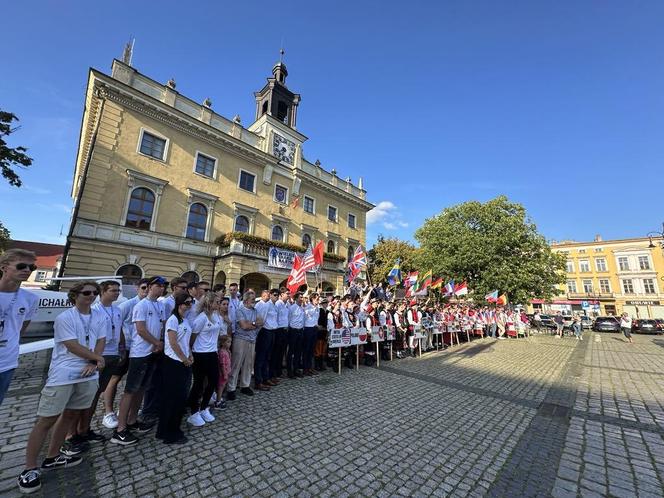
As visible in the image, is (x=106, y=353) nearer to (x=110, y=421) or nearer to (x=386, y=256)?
(x=110, y=421)

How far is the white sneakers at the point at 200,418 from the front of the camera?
4141mm

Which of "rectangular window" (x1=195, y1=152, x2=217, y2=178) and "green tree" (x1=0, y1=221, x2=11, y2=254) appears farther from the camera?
"green tree" (x1=0, y1=221, x2=11, y2=254)

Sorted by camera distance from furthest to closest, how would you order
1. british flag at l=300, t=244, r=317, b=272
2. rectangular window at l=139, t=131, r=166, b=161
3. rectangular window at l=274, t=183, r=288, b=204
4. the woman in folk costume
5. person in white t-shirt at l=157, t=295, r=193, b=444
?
rectangular window at l=274, t=183, r=288, b=204
the woman in folk costume
rectangular window at l=139, t=131, r=166, b=161
british flag at l=300, t=244, r=317, b=272
person in white t-shirt at l=157, t=295, r=193, b=444

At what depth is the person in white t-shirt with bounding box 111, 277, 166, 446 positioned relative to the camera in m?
3.67

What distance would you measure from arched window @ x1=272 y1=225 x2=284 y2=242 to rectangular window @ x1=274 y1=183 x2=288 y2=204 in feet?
7.26

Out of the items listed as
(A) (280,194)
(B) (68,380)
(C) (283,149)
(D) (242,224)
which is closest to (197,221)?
(D) (242,224)

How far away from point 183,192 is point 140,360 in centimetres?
1686

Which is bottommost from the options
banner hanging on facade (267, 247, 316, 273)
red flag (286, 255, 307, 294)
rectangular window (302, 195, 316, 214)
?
red flag (286, 255, 307, 294)

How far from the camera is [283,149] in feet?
82.0

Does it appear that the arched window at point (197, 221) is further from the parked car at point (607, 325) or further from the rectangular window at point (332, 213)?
the parked car at point (607, 325)

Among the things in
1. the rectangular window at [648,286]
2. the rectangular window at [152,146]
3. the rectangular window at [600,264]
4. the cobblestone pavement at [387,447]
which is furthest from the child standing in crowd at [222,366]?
the rectangular window at [600,264]

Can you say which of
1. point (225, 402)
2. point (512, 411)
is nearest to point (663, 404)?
point (512, 411)

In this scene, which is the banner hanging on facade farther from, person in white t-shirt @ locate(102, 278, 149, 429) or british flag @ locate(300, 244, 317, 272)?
person in white t-shirt @ locate(102, 278, 149, 429)

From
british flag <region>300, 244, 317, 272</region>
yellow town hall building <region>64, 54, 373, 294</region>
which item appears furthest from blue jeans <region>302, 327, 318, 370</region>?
yellow town hall building <region>64, 54, 373, 294</region>
